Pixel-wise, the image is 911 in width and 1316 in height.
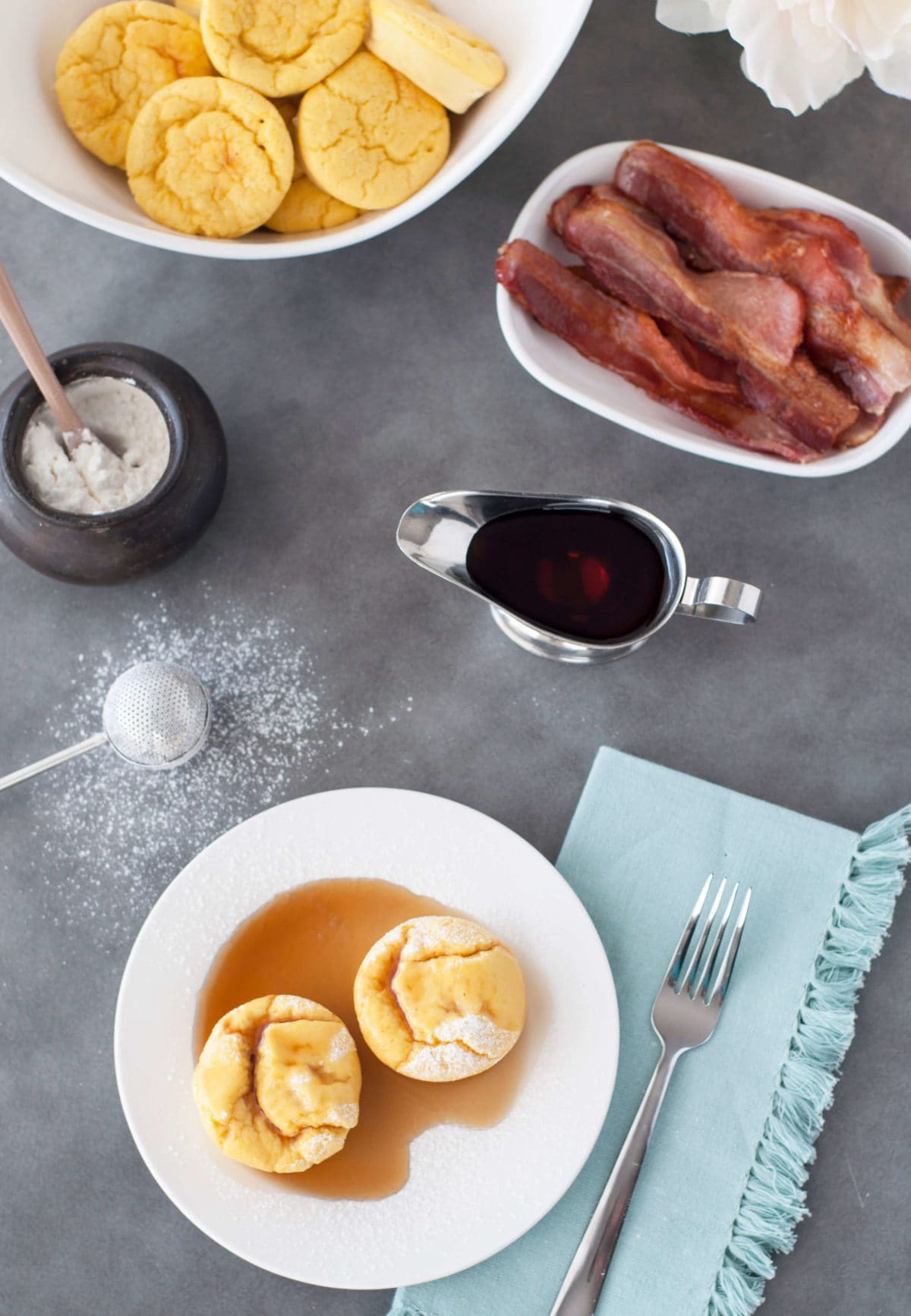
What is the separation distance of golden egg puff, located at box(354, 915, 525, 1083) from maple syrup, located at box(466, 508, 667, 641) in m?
→ 0.30

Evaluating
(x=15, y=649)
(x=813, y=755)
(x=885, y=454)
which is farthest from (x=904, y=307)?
(x=15, y=649)

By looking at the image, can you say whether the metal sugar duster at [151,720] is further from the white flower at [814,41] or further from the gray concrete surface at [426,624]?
the white flower at [814,41]

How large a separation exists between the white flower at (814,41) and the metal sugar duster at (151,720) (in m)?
0.80

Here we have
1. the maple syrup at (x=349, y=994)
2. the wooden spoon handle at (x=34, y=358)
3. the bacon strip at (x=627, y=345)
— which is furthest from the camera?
the bacon strip at (x=627, y=345)

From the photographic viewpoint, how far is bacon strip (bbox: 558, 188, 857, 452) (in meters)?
1.11

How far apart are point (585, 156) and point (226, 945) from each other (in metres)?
0.86

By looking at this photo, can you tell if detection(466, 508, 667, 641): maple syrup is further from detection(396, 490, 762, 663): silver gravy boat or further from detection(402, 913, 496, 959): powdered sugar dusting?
detection(402, 913, 496, 959): powdered sugar dusting

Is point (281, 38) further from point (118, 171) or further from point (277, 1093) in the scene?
point (277, 1093)

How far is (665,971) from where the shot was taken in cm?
109

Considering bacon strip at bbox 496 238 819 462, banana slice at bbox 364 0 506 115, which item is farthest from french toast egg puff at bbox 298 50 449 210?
bacon strip at bbox 496 238 819 462

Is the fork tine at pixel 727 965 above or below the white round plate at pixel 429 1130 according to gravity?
above

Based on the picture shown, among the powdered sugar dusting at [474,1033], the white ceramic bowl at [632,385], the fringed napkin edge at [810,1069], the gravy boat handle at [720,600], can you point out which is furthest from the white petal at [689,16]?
the powdered sugar dusting at [474,1033]

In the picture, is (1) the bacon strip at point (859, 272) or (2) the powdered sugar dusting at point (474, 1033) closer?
(2) the powdered sugar dusting at point (474, 1033)

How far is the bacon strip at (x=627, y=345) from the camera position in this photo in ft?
3.66
